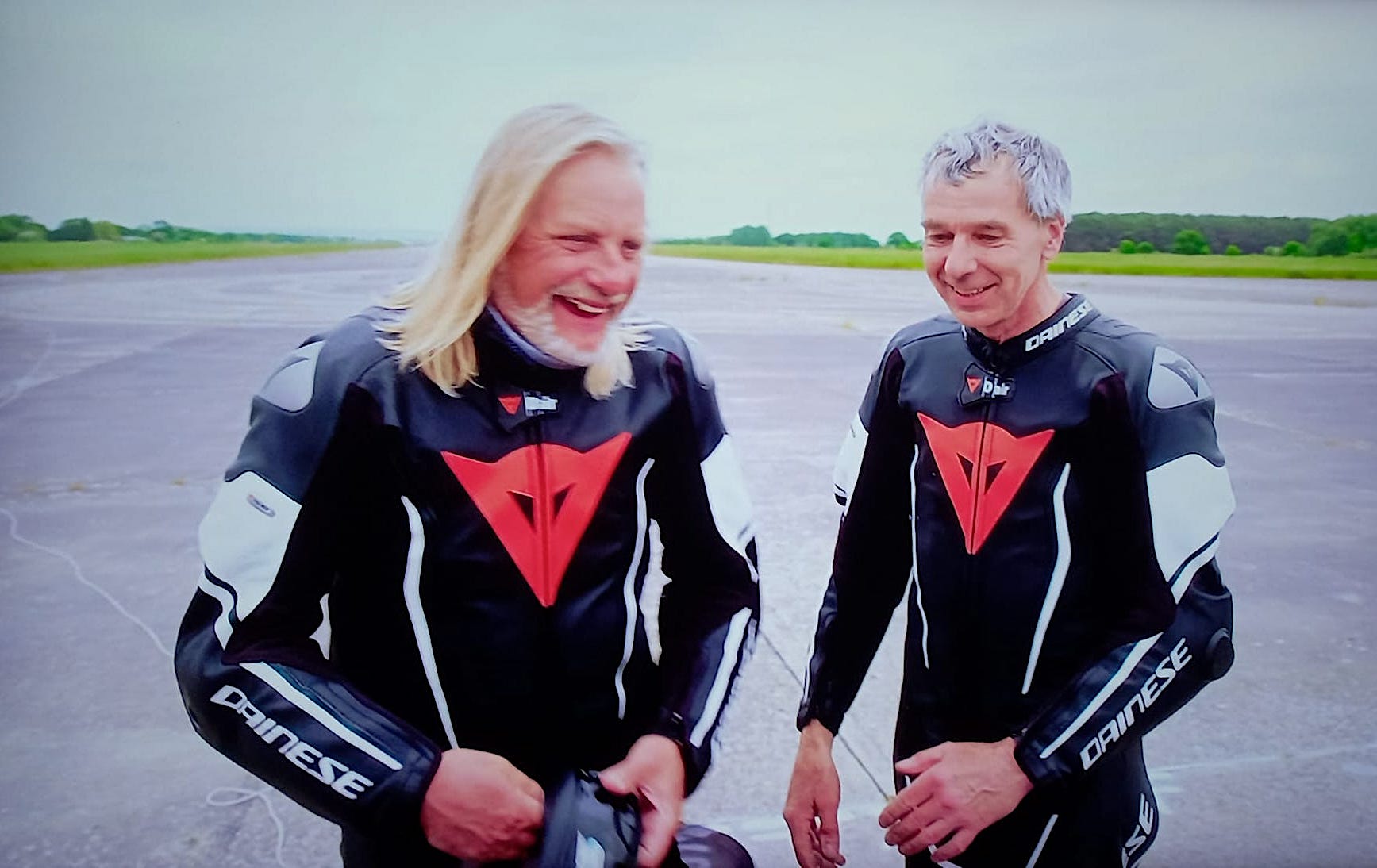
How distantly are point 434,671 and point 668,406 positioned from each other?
396mm

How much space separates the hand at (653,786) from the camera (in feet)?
3.56

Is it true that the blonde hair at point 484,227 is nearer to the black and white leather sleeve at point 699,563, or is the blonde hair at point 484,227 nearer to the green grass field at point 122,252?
the black and white leather sleeve at point 699,563

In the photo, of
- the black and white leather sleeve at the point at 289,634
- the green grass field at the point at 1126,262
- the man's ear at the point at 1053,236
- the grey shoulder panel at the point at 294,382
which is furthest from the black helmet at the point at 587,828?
the green grass field at the point at 1126,262

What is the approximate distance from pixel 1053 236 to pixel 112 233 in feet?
6.40

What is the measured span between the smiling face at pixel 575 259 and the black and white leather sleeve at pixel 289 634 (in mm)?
198

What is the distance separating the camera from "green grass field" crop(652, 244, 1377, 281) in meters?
2.25

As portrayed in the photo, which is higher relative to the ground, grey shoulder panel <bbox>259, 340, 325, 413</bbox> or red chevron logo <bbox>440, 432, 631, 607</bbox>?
grey shoulder panel <bbox>259, 340, 325, 413</bbox>

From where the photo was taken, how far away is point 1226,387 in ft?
15.3

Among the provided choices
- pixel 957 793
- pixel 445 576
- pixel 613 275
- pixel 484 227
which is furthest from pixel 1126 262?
pixel 445 576

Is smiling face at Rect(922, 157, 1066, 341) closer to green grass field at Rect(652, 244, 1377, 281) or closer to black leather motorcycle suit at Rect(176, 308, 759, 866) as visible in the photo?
black leather motorcycle suit at Rect(176, 308, 759, 866)

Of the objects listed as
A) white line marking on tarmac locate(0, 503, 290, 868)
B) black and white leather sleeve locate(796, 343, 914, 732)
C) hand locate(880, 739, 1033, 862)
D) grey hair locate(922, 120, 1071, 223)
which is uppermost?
grey hair locate(922, 120, 1071, 223)

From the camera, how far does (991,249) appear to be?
4.07ft

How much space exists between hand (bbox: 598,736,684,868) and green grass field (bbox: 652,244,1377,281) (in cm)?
101

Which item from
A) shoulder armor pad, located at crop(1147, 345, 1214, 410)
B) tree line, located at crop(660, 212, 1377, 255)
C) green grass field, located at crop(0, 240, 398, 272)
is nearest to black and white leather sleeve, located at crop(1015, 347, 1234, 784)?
shoulder armor pad, located at crop(1147, 345, 1214, 410)
